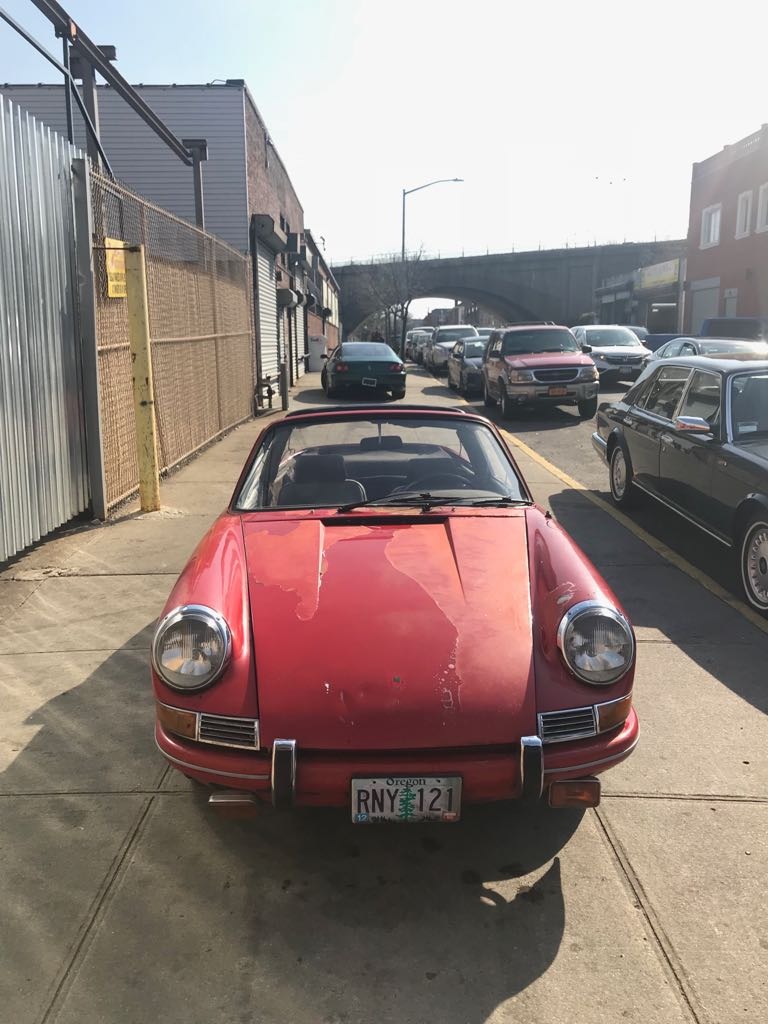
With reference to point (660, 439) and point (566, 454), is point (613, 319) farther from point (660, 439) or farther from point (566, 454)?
point (660, 439)

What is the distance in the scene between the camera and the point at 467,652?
109 inches

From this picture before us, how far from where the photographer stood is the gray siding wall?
2094 cm

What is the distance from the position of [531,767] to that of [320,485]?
188cm

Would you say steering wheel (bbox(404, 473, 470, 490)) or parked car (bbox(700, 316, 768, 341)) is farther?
parked car (bbox(700, 316, 768, 341))

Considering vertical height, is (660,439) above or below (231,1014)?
above

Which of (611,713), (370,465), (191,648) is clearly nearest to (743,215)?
(370,465)

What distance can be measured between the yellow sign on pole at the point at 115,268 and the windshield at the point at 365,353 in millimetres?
12467

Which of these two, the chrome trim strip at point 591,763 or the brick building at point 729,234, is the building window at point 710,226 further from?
the chrome trim strip at point 591,763

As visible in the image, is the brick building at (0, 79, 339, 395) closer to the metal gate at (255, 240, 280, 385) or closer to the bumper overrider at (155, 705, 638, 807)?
the metal gate at (255, 240, 280, 385)

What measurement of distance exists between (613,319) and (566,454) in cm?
4786

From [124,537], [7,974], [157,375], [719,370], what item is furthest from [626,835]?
[157,375]

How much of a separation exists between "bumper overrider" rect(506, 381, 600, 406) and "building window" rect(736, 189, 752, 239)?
66.3 ft

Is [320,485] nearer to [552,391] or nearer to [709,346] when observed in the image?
[552,391]

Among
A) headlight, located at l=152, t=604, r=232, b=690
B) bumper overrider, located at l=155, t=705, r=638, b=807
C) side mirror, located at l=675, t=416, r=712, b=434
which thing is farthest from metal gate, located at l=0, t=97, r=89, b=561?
side mirror, located at l=675, t=416, r=712, b=434
